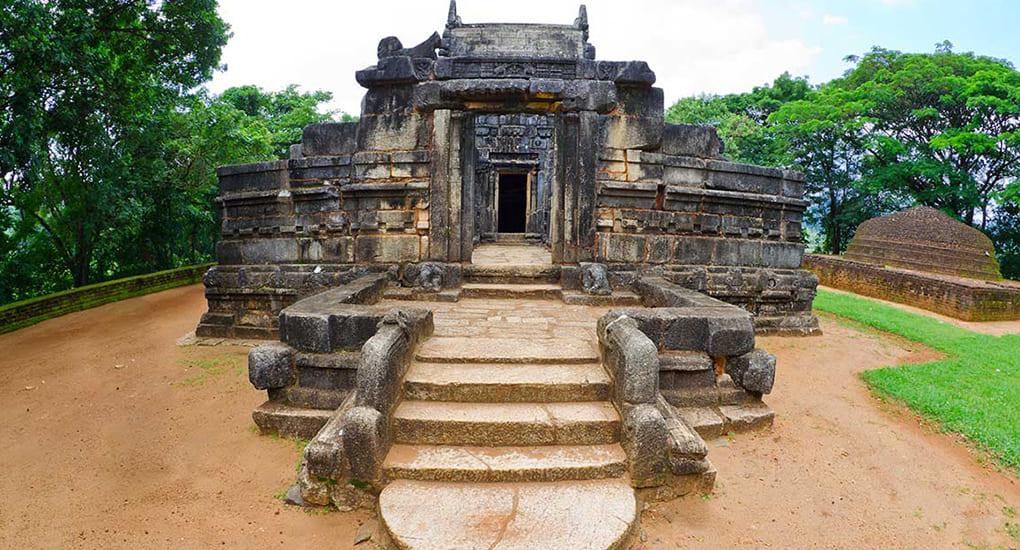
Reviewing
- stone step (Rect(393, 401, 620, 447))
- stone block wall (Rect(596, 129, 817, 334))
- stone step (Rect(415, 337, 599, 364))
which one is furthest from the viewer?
stone block wall (Rect(596, 129, 817, 334))

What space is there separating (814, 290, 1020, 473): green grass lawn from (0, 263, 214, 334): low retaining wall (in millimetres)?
14615

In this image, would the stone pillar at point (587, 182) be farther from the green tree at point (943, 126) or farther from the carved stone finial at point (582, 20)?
the green tree at point (943, 126)

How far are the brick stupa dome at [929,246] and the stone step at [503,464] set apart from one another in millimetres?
16211

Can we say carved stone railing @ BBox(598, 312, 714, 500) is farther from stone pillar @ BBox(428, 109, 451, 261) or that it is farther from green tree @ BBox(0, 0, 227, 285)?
green tree @ BBox(0, 0, 227, 285)

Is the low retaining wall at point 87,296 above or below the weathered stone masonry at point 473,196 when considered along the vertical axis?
below

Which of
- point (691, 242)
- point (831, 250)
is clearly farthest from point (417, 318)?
point (831, 250)

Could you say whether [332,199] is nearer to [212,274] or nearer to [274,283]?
[274,283]

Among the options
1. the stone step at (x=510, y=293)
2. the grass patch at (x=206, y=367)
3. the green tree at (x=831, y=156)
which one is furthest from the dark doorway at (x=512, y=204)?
the grass patch at (x=206, y=367)

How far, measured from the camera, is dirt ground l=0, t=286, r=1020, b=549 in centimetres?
312

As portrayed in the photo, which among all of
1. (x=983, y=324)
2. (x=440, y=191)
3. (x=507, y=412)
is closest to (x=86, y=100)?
(x=440, y=191)

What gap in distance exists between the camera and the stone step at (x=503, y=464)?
126 inches

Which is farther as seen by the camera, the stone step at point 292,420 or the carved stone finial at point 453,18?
the carved stone finial at point 453,18

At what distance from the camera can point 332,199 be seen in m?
7.29

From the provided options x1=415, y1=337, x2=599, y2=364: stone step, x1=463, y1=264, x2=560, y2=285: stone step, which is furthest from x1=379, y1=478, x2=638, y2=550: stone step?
x1=463, y1=264, x2=560, y2=285: stone step
